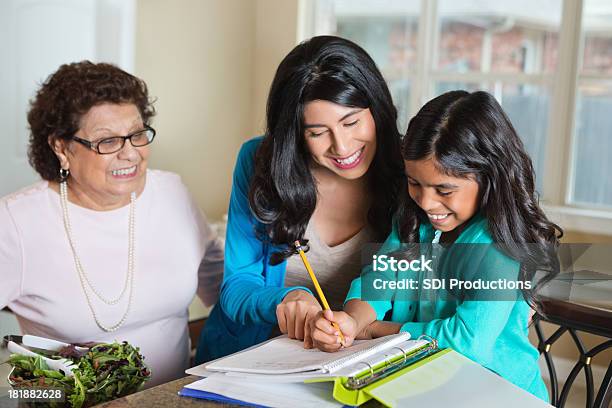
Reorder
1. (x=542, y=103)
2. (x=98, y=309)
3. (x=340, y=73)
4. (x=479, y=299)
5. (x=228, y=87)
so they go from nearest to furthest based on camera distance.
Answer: (x=479, y=299) < (x=340, y=73) < (x=98, y=309) < (x=542, y=103) < (x=228, y=87)

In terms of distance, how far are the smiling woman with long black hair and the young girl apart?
20 cm

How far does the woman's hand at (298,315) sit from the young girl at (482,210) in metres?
0.08

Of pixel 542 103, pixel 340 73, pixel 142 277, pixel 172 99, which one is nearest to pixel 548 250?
pixel 340 73

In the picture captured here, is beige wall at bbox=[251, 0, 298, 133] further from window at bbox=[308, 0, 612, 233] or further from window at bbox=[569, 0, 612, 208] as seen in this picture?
window at bbox=[569, 0, 612, 208]

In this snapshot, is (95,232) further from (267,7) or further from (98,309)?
(267,7)

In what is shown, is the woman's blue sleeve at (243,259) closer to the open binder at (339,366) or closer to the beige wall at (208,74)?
the open binder at (339,366)

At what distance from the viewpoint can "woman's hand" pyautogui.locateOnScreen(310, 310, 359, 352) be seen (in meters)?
1.19

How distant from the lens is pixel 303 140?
1.61 m

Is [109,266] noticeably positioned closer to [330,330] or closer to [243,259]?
[243,259]

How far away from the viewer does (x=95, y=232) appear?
71.4 inches

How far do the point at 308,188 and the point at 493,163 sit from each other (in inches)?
19.1

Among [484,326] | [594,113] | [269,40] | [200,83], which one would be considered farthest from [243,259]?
[269,40]

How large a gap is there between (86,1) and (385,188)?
6.44 ft

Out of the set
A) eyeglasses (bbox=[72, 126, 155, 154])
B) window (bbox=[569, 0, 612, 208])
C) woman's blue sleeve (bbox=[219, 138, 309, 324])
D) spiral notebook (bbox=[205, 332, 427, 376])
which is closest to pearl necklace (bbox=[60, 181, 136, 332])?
eyeglasses (bbox=[72, 126, 155, 154])
